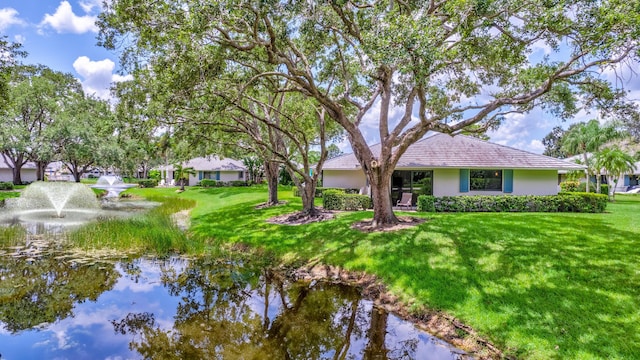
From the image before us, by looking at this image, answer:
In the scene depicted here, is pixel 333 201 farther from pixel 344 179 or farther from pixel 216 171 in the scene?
pixel 216 171

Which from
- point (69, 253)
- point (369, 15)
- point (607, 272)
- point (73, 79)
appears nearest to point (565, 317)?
point (607, 272)

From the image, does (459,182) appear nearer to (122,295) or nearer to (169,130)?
(169,130)

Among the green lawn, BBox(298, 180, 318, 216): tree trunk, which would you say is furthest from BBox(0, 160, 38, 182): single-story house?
the green lawn

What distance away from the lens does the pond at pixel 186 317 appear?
5957 mm

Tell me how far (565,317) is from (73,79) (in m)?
51.3

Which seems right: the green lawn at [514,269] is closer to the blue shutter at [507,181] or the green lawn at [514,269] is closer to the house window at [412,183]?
the blue shutter at [507,181]

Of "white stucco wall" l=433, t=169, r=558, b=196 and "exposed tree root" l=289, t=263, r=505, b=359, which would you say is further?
"white stucco wall" l=433, t=169, r=558, b=196

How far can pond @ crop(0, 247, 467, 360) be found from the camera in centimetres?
596

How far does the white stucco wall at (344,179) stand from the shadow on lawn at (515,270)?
11.5 meters

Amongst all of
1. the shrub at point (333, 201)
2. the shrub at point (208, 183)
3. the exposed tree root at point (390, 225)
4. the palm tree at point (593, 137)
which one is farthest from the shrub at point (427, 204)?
the shrub at point (208, 183)

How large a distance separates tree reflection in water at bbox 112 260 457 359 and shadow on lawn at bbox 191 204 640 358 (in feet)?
4.23

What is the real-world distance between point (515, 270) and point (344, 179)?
1753cm

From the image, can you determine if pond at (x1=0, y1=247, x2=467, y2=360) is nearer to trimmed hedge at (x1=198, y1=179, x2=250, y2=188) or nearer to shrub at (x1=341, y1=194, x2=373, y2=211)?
shrub at (x1=341, y1=194, x2=373, y2=211)

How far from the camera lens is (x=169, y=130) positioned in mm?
14922
